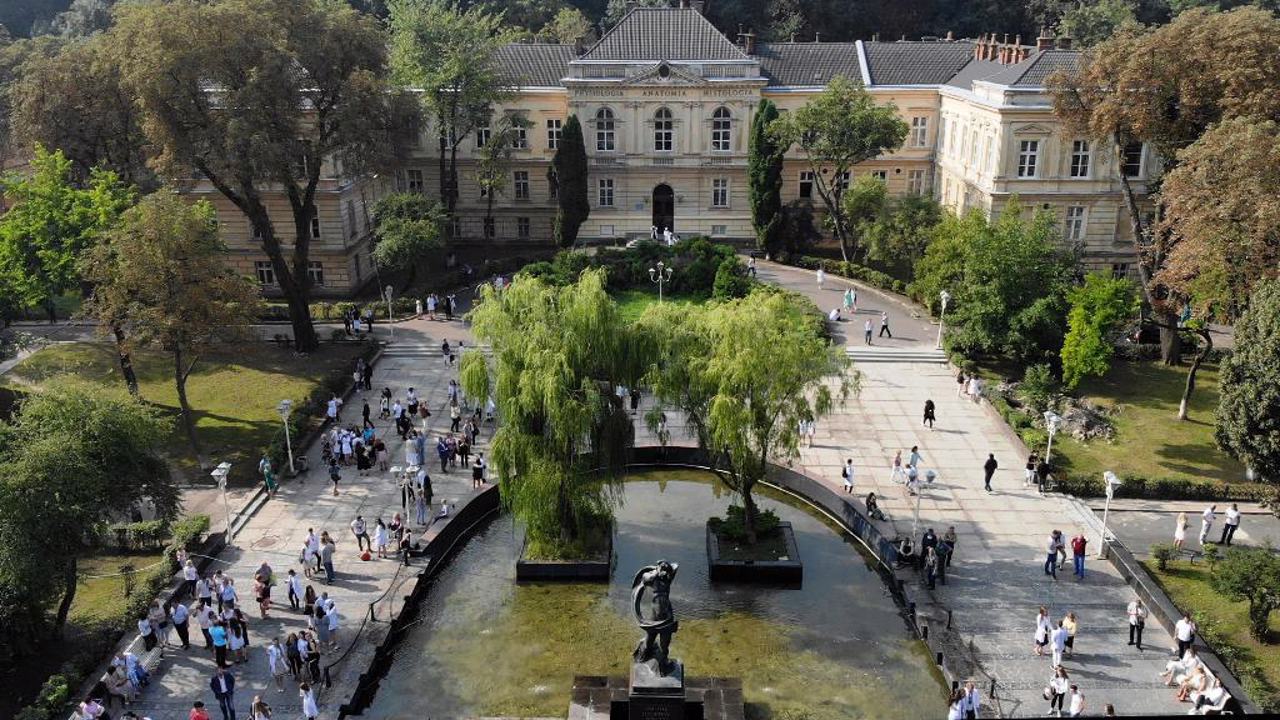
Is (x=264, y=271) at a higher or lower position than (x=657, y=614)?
higher

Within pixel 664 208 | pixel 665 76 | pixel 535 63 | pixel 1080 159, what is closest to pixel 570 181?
pixel 664 208

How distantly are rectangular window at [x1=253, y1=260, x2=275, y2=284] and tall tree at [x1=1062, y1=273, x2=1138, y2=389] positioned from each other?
38743mm

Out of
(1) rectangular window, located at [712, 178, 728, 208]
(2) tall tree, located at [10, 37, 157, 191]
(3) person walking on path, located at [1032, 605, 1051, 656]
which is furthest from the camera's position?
(1) rectangular window, located at [712, 178, 728, 208]

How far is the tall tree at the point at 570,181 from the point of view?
55.8 meters

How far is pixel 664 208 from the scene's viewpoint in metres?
59.9

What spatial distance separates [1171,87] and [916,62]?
24.0m

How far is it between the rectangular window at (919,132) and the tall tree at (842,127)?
23.7ft

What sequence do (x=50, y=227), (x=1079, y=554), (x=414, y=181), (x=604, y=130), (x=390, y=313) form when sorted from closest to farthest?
(x=1079, y=554), (x=50, y=227), (x=390, y=313), (x=604, y=130), (x=414, y=181)

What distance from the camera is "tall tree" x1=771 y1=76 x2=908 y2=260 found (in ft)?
168

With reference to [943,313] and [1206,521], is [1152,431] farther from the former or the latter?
[943,313]

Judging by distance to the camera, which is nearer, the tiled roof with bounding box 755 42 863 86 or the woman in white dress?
the woman in white dress

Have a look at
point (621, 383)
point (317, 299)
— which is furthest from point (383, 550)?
point (317, 299)

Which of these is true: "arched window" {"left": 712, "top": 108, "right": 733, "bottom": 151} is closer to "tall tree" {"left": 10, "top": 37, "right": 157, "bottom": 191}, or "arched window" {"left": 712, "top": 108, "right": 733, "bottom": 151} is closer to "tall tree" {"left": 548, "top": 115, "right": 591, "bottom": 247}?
"tall tree" {"left": 548, "top": 115, "right": 591, "bottom": 247}

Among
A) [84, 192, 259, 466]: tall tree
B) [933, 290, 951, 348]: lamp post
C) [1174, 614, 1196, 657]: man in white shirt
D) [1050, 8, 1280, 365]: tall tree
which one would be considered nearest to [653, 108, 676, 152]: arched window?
[933, 290, 951, 348]: lamp post
